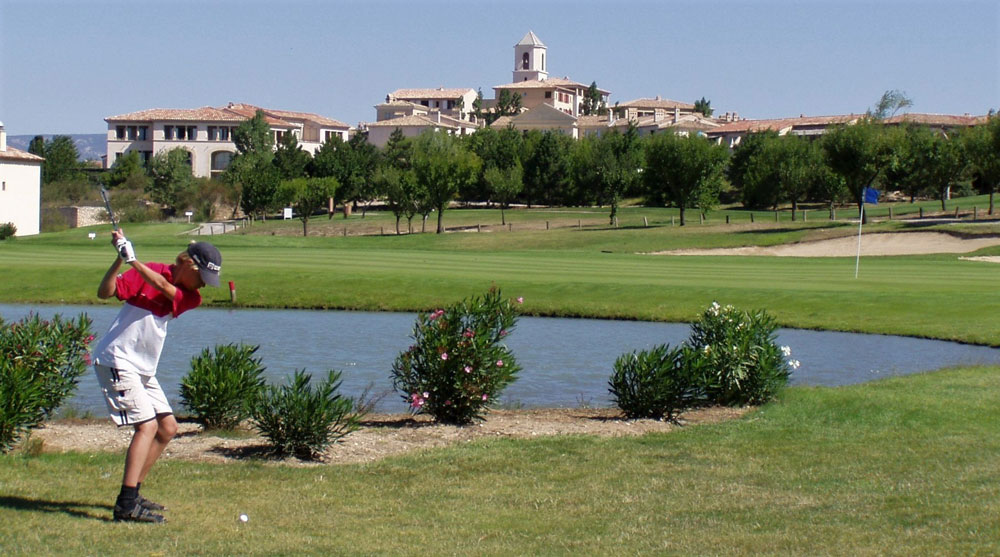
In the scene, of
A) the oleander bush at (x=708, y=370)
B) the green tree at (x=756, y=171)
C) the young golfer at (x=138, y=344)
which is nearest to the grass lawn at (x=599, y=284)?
the oleander bush at (x=708, y=370)

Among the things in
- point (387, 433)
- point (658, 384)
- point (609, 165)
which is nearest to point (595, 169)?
point (609, 165)

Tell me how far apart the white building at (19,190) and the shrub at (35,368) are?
76.2m

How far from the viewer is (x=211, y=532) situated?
816cm

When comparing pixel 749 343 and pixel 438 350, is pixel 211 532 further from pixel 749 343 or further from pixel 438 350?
pixel 749 343

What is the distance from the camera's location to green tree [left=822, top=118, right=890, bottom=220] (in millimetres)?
66812

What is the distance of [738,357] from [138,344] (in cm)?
805

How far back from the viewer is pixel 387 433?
1256 centimetres

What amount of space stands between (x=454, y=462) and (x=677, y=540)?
3372mm

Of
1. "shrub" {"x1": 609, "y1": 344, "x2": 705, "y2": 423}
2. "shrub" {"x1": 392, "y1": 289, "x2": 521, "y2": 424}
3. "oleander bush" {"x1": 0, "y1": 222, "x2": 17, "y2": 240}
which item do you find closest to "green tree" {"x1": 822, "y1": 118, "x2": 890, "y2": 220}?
"oleander bush" {"x1": 0, "y1": 222, "x2": 17, "y2": 240}

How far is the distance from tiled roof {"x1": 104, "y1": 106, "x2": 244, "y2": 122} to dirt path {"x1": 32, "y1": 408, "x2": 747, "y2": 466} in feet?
459

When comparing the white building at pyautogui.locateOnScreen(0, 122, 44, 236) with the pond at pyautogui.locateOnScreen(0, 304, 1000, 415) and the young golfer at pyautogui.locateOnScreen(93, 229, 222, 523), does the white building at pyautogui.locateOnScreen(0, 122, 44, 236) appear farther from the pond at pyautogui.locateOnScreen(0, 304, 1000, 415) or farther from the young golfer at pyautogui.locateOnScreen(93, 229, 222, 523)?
the young golfer at pyautogui.locateOnScreen(93, 229, 222, 523)

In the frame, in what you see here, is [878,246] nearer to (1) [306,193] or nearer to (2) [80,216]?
(1) [306,193]

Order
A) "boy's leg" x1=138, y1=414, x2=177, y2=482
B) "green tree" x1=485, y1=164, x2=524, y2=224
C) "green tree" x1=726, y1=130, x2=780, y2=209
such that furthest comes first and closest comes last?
1. "green tree" x1=485, y1=164, x2=524, y2=224
2. "green tree" x1=726, y1=130, x2=780, y2=209
3. "boy's leg" x1=138, y1=414, x2=177, y2=482

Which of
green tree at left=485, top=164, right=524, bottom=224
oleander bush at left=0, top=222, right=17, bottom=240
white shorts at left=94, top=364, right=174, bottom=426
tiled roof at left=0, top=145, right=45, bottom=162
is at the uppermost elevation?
tiled roof at left=0, top=145, right=45, bottom=162
